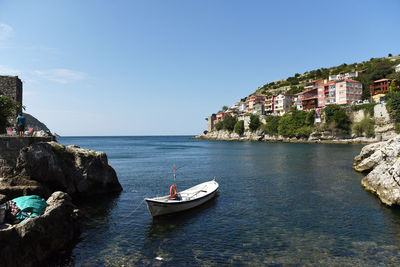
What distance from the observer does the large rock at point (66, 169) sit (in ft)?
58.6

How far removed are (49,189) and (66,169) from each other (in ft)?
8.99

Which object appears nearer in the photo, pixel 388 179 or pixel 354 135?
pixel 388 179

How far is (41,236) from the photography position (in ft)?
36.4

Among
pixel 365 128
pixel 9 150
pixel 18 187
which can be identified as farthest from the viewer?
pixel 365 128

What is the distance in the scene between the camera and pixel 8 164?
17.1 metres

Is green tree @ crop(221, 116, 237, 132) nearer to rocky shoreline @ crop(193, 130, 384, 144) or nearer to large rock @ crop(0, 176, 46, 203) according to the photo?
rocky shoreline @ crop(193, 130, 384, 144)

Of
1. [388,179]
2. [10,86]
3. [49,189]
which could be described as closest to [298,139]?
[388,179]

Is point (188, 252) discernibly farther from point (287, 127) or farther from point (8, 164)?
point (287, 127)

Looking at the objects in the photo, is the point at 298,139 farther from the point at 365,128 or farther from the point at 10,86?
the point at 10,86

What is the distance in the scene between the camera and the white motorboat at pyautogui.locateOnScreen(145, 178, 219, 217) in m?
16.8

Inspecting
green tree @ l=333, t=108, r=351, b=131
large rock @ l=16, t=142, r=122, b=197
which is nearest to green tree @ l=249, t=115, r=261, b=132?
green tree @ l=333, t=108, r=351, b=131

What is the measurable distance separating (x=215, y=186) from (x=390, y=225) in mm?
13345

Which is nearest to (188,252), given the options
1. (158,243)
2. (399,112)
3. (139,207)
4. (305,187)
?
(158,243)

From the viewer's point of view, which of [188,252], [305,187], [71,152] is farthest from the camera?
[305,187]
